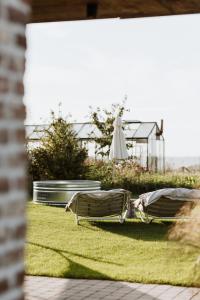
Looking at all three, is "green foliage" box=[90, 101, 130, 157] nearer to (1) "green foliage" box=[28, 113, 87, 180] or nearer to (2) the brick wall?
(1) "green foliage" box=[28, 113, 87, 180]

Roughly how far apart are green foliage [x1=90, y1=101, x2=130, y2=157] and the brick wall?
915 inches

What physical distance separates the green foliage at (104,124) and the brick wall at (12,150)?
23235mm

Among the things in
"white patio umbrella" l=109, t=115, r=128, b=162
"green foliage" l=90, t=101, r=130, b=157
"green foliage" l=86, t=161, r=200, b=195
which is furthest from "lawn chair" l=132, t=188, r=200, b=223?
"green foliage" l=90, t=101, r=130, b=157

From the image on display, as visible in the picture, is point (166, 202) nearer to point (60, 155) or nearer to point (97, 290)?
point (97, 290)

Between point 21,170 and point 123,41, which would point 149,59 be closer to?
point 123,41

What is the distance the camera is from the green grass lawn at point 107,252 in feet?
22.6

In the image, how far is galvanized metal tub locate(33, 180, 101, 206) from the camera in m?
14.8

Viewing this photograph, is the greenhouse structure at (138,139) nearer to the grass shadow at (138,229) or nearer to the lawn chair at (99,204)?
the grass shadow at (138,229)

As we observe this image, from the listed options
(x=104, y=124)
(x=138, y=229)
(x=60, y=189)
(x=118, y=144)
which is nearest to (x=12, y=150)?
(x=138, y=229)

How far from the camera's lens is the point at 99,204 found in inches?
439

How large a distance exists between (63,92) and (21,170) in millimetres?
21682

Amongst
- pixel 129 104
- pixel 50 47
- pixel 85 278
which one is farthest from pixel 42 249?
pixel 129 104

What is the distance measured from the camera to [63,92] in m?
23.9

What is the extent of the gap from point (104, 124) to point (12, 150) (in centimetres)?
2407
